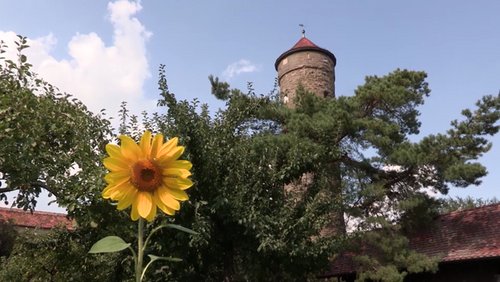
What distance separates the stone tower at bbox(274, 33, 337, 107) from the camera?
66.7 ft

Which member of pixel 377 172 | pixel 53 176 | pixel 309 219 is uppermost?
pixel 377 172

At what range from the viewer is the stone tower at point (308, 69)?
20328 mm

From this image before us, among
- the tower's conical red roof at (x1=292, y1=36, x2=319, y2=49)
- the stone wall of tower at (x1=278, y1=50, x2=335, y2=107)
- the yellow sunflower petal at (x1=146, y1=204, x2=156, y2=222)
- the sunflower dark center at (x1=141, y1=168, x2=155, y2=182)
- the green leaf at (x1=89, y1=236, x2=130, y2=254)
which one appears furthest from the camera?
the tower's conical red roof at (x1=292, y1=36, x2=319, y2=49)

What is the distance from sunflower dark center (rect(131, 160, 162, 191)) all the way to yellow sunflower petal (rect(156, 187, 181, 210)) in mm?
20

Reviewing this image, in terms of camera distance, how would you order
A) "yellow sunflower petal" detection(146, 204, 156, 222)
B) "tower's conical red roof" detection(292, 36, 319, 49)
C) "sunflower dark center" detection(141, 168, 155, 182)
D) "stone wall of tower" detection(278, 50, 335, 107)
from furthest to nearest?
"tower's conical red roof" detection(292, 36, 319, 49)
"stone wall of tower" detection(278, 50, 335, 107)
"sunflower dark center" detection(141, 168, 155, 182)
"yellow sunflower petal" detection(146, 204, 156, 222)

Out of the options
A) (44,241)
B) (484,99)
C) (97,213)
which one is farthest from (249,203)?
(484,99)

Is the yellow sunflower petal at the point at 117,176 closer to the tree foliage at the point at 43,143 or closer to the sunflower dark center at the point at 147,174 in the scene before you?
the sunflower dark center at the point at 147,174

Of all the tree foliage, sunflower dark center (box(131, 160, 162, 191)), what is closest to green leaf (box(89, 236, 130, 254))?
sunflower dark center (box(131, 160, 162, 191))

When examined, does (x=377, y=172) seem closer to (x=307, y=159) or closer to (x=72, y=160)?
(x=307, y=159)

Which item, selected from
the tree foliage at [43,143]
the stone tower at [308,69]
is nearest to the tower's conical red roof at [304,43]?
the stone tower at [308,69]

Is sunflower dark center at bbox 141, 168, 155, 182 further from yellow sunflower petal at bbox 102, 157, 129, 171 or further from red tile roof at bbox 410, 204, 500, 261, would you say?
red tile roof at bbox 410, 204, 500, 261

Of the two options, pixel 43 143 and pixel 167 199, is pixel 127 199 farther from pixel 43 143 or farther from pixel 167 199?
pixel 43 143

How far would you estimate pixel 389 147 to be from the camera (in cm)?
1326

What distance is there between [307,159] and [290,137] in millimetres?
2895
